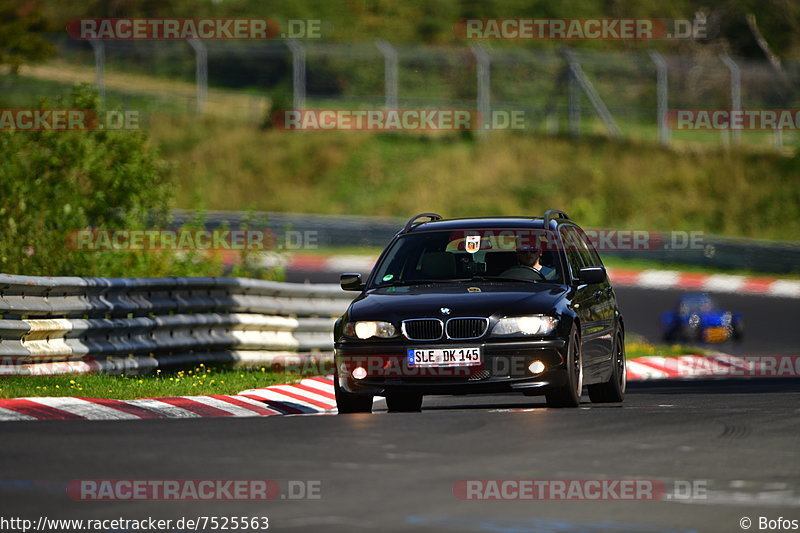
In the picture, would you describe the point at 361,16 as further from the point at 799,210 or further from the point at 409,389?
the point at 409,389

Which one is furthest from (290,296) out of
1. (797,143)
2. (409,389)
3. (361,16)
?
(361,16)

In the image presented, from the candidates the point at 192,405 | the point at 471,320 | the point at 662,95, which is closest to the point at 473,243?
the point at 471,320

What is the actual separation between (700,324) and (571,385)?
1384 cm

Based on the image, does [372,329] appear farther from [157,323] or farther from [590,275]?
[157,323]

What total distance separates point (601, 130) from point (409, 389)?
3873 cm

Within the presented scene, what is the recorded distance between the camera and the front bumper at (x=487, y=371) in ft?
38.7

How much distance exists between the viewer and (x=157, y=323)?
15.8 meters

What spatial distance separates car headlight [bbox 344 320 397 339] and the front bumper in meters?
0.09

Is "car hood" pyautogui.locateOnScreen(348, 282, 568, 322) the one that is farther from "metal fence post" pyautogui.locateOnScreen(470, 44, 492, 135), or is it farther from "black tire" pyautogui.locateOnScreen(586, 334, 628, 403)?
"metal fence post" pyautogui.locateOnScreen(470, 44, 492, 135)

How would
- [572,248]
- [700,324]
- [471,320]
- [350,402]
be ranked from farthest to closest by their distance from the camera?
[700,324]
[572,248]
[350,402]
[471,320]

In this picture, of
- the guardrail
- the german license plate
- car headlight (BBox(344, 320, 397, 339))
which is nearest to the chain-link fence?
the guardrail

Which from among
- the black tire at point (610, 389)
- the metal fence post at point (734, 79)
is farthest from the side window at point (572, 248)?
the metal fence post at point (734, 79)

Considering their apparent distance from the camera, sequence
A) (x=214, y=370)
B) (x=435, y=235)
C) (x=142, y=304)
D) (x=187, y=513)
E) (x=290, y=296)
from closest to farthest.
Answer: (x=187, y=513), (x=435, y=235), (x=142, y=304), (x=214, y=370), (x=290, y=296)

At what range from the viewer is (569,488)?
754 cm
